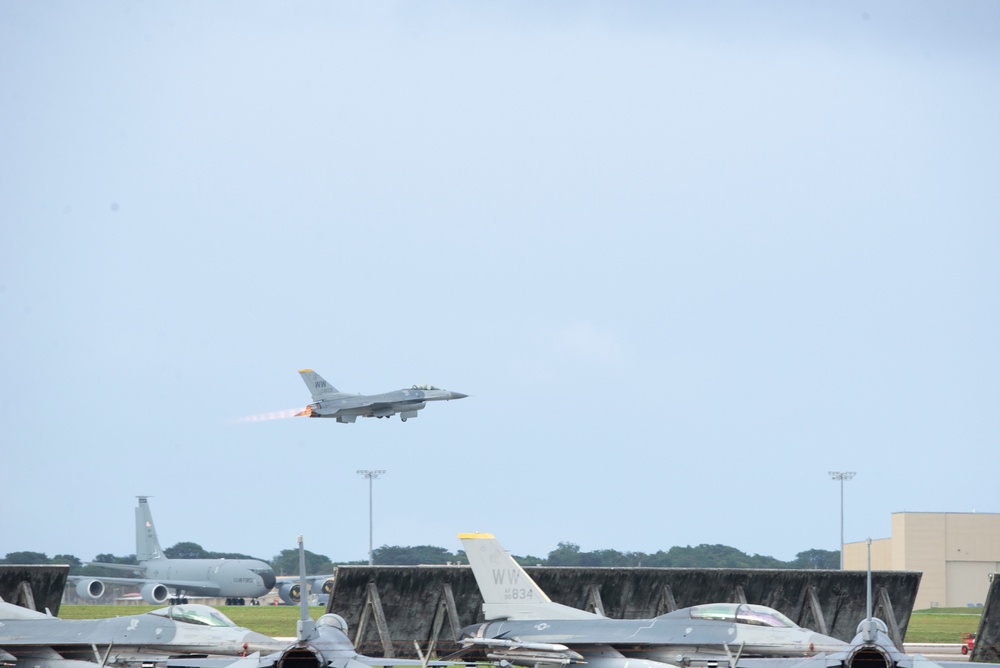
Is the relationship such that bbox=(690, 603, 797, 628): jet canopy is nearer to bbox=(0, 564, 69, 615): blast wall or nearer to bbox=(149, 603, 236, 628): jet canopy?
bbox=(149, 603, 236, 628): jet canopy

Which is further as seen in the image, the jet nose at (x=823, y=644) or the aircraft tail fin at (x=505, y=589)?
the aircraft tail fin at (x=505, y=589)

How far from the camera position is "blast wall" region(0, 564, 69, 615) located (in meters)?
32.7

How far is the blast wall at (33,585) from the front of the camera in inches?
1288

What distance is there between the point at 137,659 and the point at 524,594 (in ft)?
28.2

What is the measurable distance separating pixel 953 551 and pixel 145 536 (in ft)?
209

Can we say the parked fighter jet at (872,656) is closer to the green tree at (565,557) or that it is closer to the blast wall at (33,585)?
the blast wall at (33,585)

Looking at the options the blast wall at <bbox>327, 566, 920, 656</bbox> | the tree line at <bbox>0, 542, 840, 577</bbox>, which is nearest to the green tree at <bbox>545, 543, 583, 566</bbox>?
the tree line at <bbox>0, 542, 840, 577</bbox>

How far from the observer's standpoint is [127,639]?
23.9 meters

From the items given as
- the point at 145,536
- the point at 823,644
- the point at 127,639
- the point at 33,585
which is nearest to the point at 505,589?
the point at 823,644

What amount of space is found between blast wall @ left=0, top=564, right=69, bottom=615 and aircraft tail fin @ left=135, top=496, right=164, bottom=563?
70899 millimetres

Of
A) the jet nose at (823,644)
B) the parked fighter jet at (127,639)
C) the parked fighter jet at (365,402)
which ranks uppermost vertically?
the parked fighter jet at (365,402)

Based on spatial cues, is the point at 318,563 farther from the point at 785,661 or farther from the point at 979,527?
the point at 785,661

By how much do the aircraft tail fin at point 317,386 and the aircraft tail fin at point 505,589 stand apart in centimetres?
5821

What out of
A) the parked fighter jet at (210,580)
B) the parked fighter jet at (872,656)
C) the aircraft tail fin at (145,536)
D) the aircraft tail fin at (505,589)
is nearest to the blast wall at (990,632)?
the aircraft tail fin at (505,589)
